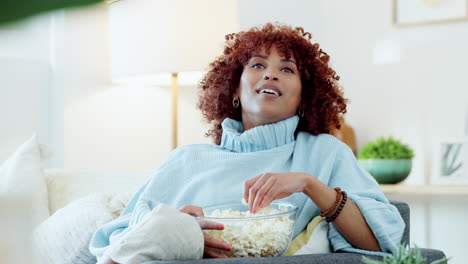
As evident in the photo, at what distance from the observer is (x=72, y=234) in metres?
1.68

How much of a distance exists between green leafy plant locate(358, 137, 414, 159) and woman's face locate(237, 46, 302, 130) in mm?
1242

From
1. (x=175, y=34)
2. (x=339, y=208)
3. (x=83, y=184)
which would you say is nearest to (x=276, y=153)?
(x=339, y=208)

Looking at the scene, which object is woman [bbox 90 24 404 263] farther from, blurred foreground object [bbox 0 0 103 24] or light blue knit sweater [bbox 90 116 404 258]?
blurred foreground object [bbox 0 0 103 24]

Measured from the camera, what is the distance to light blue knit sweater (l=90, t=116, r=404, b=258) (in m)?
1.50

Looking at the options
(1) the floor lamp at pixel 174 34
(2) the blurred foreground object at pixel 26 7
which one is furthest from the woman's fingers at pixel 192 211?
(1) the floor lamp at pixel 174 34

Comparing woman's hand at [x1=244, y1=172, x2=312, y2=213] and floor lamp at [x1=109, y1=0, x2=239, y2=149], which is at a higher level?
floor lamp at [x1=109, y1=0, x2=239, y2=149]

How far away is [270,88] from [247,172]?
229 millimetres

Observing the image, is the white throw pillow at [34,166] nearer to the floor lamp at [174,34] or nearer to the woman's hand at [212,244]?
the floor lamp at [174,34]

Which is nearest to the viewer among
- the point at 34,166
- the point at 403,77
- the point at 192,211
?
the point at 192,211

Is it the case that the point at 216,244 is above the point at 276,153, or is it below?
below

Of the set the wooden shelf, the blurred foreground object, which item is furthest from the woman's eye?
the blurred foreground object

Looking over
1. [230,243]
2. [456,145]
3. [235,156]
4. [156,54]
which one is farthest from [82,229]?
[456,145]

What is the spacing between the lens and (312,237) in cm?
144

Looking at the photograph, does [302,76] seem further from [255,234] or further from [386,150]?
[386,150]
